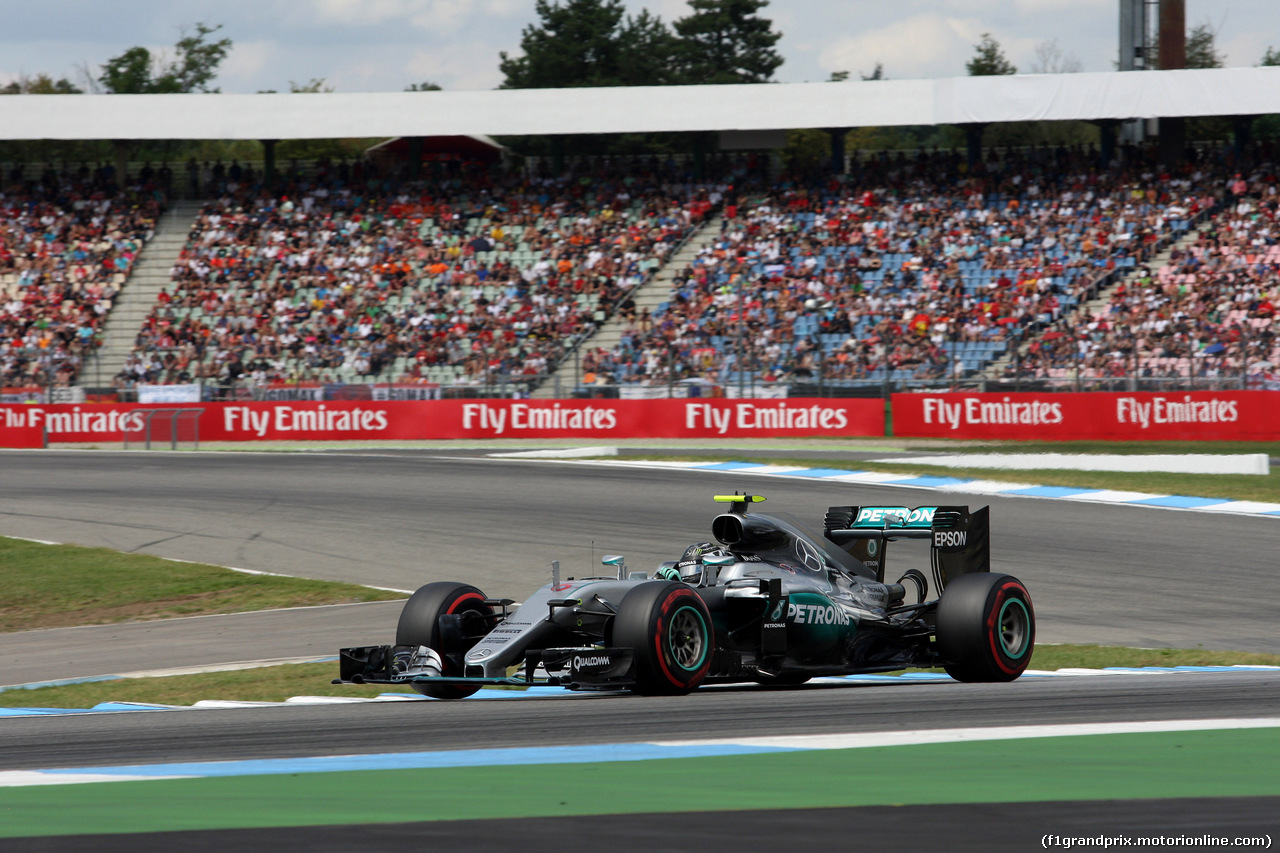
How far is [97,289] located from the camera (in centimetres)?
3694

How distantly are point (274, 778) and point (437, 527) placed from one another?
12831mm

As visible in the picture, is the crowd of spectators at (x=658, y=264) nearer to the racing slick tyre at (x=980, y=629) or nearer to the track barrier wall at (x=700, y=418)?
the track barrier wall at (x=700, y=418)

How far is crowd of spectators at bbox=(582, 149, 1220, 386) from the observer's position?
31.5 metres

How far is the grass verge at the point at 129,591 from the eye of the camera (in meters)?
14.0

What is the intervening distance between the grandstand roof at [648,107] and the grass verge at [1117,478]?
16.7 m

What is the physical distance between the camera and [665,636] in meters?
7.52

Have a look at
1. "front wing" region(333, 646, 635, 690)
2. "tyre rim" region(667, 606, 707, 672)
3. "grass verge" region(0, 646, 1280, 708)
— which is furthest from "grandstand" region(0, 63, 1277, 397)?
"front wing" region(333, 646, 635, 690)

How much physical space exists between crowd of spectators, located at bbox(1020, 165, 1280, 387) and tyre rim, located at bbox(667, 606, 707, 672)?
2336 centimetres

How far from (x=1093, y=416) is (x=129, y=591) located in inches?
812

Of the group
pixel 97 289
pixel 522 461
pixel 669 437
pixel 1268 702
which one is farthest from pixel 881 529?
pixel 97 289

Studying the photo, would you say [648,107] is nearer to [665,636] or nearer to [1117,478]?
[1117,478]

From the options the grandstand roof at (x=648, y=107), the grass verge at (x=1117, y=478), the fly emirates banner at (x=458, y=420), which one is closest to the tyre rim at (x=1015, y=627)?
the grass verge at (x=1117, y=478)

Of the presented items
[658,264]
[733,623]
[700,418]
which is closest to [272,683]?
[733,623]

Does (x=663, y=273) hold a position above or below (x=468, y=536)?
above
